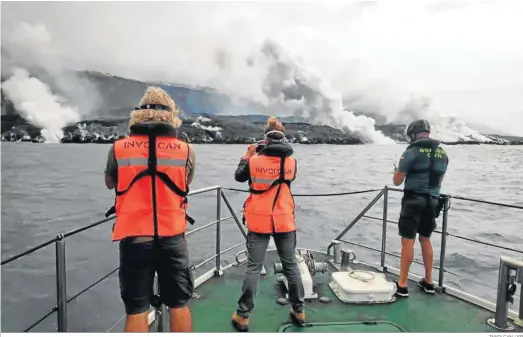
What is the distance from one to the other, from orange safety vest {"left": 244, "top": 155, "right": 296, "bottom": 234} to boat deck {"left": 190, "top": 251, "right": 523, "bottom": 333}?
55 centimetres

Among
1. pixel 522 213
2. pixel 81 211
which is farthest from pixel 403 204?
pixel 522 213

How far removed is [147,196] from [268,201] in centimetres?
61

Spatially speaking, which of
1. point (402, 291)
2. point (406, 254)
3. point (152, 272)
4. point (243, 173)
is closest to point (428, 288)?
point (402, 291)

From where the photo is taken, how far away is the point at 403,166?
80.0 inches

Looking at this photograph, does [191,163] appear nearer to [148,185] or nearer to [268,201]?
[148,185]

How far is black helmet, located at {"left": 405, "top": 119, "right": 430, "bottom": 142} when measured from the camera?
202cm

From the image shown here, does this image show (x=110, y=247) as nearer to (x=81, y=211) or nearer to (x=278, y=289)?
(x=81, y=211)

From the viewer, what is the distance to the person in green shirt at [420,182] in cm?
201

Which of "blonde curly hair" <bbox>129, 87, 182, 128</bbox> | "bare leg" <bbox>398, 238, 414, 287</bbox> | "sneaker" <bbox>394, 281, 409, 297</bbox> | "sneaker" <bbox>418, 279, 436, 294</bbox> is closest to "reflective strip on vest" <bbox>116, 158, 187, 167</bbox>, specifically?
"blonde curly hair" <bbox>129, 87, 182, 128</bbox>

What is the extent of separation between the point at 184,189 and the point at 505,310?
168 centimetres

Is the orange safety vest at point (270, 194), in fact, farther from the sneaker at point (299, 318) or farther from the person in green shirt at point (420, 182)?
the person in green shirt at point (420, 182)

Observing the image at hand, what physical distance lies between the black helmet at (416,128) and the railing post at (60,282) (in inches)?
68.5

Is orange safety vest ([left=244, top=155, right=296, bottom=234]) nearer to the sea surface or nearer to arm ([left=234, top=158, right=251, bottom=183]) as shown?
arm ([left=234, top=158, right=251, bottom=183])

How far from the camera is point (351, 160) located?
21000 mm
